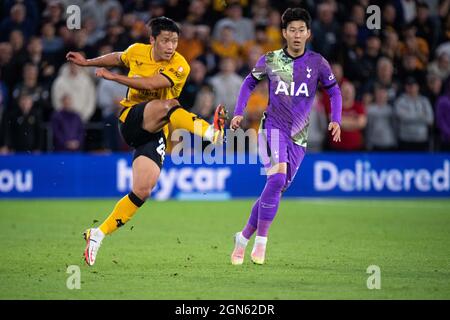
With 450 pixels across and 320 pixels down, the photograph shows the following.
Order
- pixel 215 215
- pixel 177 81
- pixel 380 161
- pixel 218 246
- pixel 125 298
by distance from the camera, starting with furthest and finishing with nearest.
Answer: pixel 380 161
pixel 215 215
pixel 218 246
pixel 177 81
pixel 125 298

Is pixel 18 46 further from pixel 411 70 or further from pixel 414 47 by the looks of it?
pixel 414 47

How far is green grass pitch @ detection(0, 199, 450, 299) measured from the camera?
8.00 meters

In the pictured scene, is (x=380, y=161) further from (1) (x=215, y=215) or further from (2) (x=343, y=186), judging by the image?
(1) (x=215, y=215)

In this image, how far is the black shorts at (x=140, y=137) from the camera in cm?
952

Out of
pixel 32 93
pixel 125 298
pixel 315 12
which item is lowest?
pixel 125 298

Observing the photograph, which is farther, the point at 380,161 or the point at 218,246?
the point at 380,161

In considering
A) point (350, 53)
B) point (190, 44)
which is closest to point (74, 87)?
point (190, 44)

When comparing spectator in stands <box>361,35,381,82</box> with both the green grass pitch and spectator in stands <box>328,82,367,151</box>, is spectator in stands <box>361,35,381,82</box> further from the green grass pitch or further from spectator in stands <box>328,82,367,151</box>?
the green grass pitch

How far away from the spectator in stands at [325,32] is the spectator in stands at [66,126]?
15.9 ft

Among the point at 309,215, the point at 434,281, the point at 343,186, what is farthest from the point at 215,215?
the point at 434,281

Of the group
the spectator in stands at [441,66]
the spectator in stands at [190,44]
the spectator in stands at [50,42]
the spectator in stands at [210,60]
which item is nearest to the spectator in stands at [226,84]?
the spectator in stands at [210,60]

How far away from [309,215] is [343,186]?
333 cm

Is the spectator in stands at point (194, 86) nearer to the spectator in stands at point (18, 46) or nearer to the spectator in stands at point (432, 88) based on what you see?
the spectator in stands at point (18, 46)

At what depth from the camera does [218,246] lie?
37.4ft
